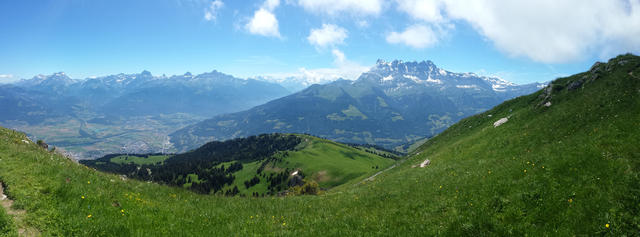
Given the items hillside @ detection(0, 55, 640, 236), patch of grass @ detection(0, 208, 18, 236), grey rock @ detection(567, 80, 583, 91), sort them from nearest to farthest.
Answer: patch of grass @ detection(0, 208, 18, 236), hillside @ detection(0, 55, 640, 236), grey rock @ detection(567, 80, 583, 91)

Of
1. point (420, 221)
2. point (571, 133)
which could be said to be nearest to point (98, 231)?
point (420, 221)

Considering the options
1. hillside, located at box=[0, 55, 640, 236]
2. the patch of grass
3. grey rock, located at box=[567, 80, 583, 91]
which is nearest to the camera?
the patch of grass

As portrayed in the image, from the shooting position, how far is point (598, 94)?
3216 centimetres

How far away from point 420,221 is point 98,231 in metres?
13.7

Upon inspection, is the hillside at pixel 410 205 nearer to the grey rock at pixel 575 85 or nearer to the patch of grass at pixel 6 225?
the patch of grass at pixel 6 225

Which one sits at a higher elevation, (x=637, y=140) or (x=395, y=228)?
(x=637, y=140)

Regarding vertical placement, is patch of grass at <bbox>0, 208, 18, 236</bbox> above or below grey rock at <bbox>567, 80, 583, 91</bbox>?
below

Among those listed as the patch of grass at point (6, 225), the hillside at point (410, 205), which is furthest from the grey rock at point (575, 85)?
the patch of grass at point (6, 225)

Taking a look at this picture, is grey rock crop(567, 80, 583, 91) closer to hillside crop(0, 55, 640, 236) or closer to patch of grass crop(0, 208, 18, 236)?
hillside crop(0, 55, 640, 236)

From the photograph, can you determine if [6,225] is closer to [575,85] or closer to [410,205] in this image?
[410,205]

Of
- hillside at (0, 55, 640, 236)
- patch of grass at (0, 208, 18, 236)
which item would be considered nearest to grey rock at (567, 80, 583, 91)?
hillside at (0, 55, 640, 236)

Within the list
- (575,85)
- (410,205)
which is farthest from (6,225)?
(575,85)

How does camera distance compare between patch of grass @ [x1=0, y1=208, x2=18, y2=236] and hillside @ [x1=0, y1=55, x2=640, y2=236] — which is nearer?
patch of grass @ [x1=0, y1=208, x2=18, y2=236]

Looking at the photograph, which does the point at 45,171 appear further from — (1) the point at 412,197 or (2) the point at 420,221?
(1) the point at 412,197
